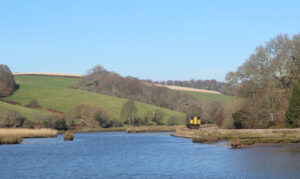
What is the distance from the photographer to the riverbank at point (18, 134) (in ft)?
212

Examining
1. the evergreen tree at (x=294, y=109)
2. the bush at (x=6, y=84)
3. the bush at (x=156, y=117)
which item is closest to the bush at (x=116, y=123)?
the bush at (x=156, y=117)

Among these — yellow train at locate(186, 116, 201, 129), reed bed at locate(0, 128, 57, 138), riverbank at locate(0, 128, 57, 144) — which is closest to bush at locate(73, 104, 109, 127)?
yellow train at locate(186, 116, 201, 129)

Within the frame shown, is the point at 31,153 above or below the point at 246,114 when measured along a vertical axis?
below

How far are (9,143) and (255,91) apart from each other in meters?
43.4

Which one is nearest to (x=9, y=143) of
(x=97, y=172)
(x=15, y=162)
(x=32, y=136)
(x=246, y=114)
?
(x=32, y=136)

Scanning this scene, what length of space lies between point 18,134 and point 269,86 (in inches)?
1752

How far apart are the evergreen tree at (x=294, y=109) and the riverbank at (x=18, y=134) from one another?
138 ft

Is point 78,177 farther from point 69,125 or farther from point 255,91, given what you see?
point 69,125

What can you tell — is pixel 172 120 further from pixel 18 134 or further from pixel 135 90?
pixel 18 134

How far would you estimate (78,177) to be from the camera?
32469 mm

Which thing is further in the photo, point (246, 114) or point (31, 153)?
point (246, 114)

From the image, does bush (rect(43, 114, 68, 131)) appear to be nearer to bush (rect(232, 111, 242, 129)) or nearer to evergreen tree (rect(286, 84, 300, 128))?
bush (rect(232, 111, 242, 129))

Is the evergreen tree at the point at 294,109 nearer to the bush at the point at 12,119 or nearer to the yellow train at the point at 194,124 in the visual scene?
the yellow train at the point at 194,124

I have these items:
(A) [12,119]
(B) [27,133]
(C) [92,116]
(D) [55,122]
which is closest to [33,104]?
(C) [92,116]
